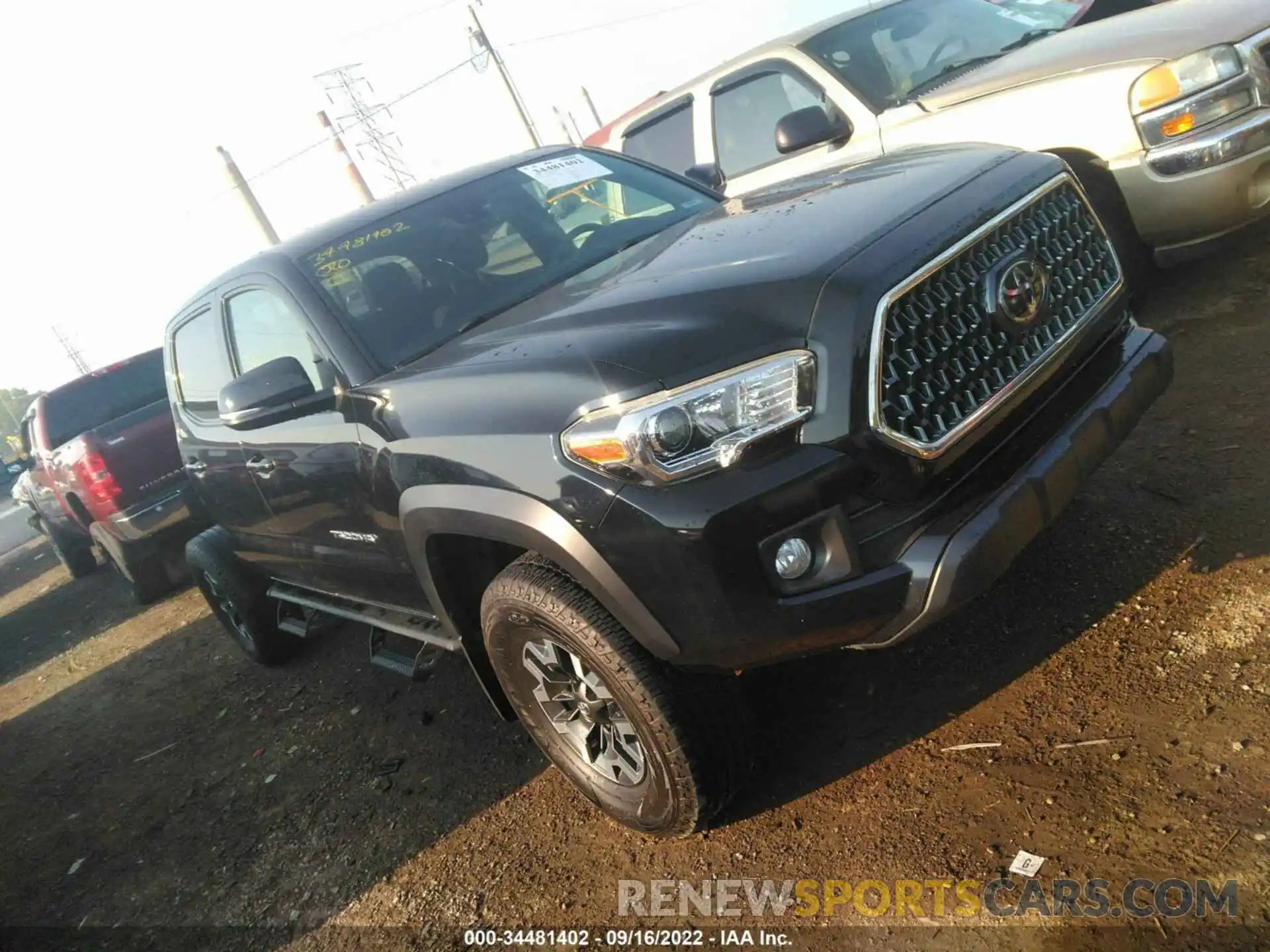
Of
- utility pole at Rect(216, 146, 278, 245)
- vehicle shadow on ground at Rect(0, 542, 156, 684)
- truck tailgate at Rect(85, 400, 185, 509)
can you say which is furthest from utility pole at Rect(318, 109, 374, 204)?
truck tailgate at Rect(85, 400, 185, 509)

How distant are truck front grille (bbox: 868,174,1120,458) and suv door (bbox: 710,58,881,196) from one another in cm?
258

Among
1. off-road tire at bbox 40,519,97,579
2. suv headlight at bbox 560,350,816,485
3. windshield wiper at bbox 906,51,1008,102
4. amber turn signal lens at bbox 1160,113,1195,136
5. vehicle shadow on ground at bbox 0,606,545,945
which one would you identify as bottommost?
vehicle shadow on ground at bbox 0,606,545,945

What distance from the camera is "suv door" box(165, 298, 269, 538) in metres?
4.11

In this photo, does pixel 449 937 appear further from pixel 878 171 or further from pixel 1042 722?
pixel 878 171

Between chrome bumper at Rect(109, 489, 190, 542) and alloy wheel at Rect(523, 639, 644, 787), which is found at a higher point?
chrome bumper at Rect(109, 489, 190, 542)

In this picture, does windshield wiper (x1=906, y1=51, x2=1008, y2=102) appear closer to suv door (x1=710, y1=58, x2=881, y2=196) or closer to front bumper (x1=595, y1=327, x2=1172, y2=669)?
suv door (x1=710, y1=58, x2=881, y2=196)

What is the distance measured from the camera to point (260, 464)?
3.82 m

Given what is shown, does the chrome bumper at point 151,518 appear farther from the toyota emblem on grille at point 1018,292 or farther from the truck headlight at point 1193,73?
the truck headlight at point 1193,73

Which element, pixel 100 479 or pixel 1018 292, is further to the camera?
pixel 100 479

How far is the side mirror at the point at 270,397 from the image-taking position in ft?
9.80

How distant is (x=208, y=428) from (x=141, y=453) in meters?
3.05

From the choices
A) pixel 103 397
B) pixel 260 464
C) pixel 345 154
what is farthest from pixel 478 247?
pixel 345 154

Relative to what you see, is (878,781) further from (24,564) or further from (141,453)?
(24,564)

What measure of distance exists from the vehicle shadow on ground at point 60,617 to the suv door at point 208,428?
4208mm
